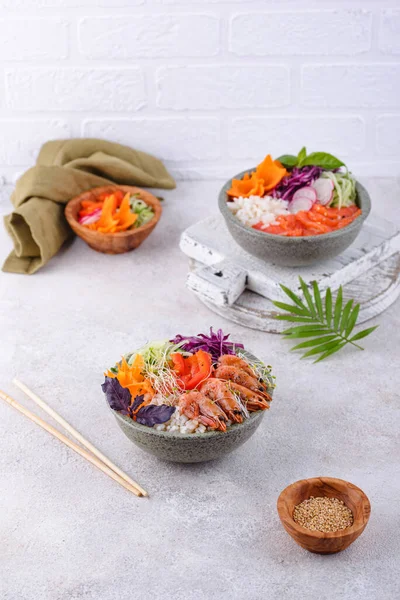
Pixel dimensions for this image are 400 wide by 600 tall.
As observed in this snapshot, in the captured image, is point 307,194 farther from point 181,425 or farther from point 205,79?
point 181,425

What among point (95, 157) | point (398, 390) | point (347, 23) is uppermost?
point (347, 23)

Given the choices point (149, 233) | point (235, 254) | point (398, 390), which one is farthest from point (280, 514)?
point (149, 233)

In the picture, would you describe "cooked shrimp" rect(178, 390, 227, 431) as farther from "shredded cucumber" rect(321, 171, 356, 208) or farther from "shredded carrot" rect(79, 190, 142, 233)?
"shredded carrot" rect(79, 190, 142, 233)

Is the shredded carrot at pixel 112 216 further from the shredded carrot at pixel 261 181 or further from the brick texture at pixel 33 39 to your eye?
the brick texture at pixel 33 39

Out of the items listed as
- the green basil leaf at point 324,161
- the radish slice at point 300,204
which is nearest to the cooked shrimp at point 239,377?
the radish slice at point 300,204

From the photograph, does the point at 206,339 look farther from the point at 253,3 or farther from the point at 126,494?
the point at 253,3

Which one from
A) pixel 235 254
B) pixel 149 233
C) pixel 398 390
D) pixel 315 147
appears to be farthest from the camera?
pixel 315 147

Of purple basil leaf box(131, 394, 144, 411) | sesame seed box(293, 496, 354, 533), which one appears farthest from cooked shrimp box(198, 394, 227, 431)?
sesame seed box(293, 496, 354, 533)
